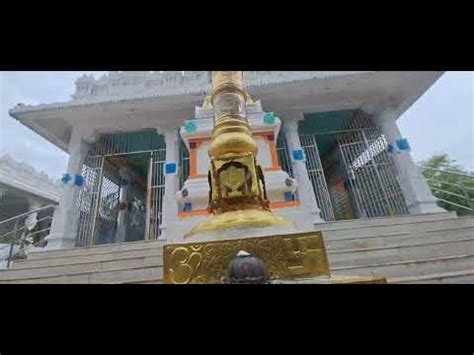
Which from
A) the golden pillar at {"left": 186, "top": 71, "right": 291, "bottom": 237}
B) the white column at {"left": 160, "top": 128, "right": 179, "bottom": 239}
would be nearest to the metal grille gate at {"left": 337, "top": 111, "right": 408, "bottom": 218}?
the white column at {"left": 160, "top": 128, "right": 179, "bottom": 239}

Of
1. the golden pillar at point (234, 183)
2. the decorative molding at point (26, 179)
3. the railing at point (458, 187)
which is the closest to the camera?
the golden pillar at point (234, 183)

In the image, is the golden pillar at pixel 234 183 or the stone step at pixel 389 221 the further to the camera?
the stone step at pixel 389 221

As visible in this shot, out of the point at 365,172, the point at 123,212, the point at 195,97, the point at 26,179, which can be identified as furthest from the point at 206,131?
the point at 26,179

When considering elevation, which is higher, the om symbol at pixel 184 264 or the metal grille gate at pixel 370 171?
the metal grille gate at pixel 370 171

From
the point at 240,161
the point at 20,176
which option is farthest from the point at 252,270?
the point at 20,176

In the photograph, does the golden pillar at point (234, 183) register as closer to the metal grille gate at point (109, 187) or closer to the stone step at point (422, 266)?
the stone step at point (422, 266)

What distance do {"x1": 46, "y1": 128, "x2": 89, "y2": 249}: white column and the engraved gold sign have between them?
4710 mm

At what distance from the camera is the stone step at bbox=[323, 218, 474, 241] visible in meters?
3.48

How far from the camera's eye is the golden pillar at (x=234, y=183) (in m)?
1.77

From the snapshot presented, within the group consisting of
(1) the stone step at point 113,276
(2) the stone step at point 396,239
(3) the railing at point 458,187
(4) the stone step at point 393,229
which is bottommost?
(1) the stone step at point 113,276

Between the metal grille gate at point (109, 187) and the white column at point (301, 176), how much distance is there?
3.08 m

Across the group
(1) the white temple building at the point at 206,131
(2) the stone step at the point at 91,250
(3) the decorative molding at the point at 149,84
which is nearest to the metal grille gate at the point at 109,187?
(1) the white temple building at the point at 206,131

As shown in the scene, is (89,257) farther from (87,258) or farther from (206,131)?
(206,131)

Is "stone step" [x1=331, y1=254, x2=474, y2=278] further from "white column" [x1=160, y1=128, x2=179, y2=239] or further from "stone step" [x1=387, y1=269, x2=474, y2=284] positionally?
"white column" [x1=160, y1=128, x2=179, y2=239]
